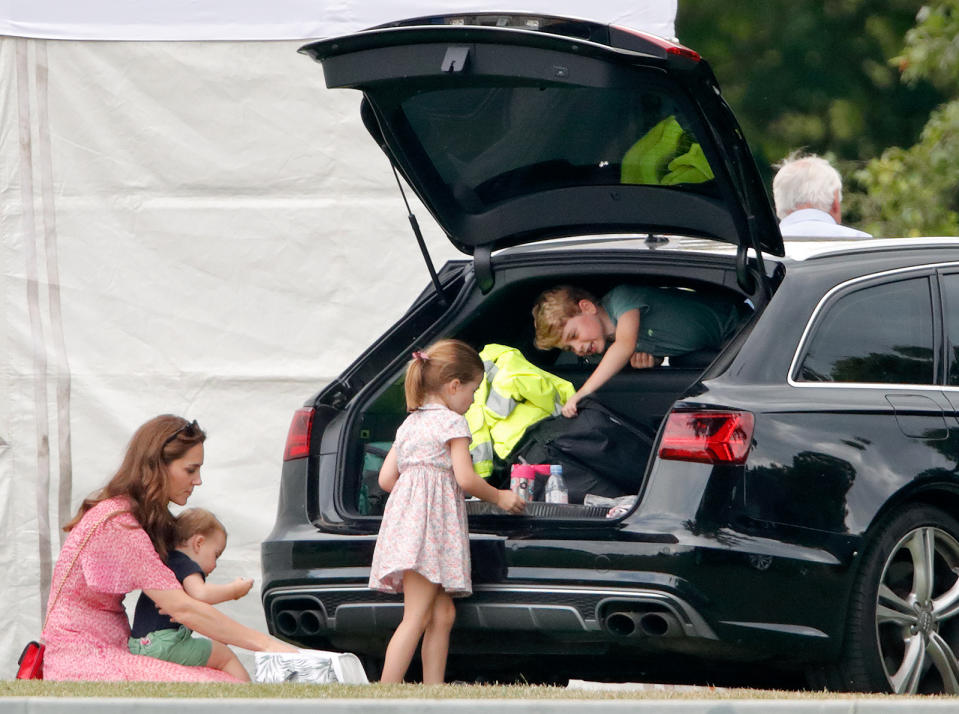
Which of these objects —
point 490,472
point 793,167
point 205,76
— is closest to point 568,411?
point 490,472

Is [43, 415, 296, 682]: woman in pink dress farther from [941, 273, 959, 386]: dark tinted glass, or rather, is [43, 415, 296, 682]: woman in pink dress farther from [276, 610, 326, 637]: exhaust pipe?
[941, 273, 959, 386]: dark tinted glass

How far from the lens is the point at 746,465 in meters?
5.13

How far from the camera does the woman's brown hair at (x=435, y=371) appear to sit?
595cm

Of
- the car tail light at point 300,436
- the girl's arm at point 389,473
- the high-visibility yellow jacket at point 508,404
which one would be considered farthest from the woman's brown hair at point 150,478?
the high-visibility yellow jacket at point 508,404

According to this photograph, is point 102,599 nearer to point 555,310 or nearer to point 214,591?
point 214,591

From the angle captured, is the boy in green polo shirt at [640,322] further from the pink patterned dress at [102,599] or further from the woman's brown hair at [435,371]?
the pink patterned dress at [102,599]

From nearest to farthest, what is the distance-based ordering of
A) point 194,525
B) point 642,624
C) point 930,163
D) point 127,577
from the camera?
point 642,624 < point 127,577 < point 194,525 < point 930,163

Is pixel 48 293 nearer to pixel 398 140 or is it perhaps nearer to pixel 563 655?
pixel 398 140

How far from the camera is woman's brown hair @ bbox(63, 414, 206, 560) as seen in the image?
5945 mm

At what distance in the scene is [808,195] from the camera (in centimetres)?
828

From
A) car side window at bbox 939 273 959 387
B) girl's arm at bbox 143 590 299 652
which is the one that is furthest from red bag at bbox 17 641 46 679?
car side window at bbox 939 273 959 387

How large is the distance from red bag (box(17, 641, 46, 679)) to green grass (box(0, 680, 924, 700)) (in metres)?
0.60

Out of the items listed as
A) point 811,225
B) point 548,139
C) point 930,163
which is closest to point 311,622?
point 548,139

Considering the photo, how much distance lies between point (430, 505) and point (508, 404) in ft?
2.08
